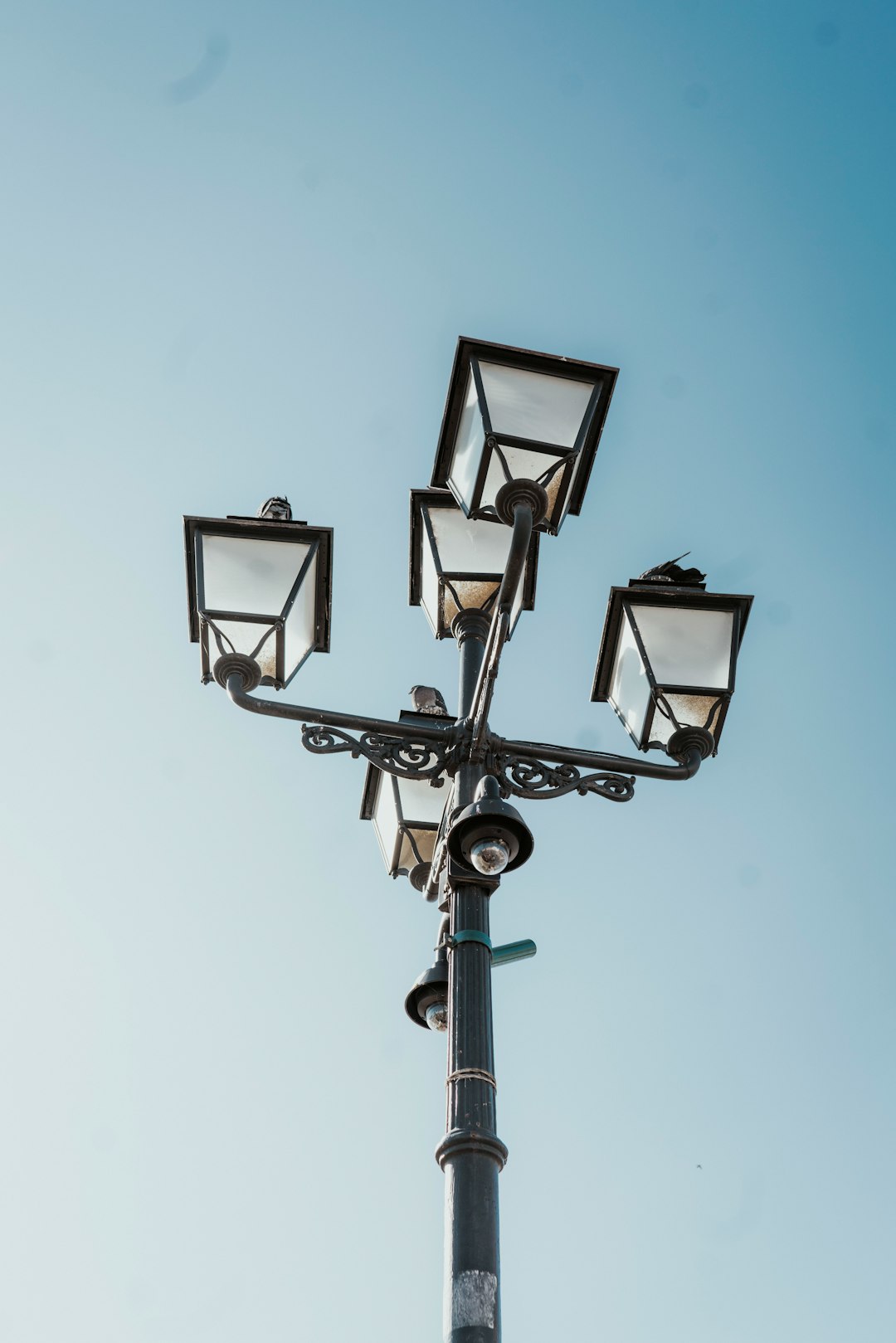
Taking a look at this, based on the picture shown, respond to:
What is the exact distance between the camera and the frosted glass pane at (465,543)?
18.6ft

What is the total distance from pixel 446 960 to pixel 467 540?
76.7 inches

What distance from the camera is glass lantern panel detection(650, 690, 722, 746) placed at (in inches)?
208

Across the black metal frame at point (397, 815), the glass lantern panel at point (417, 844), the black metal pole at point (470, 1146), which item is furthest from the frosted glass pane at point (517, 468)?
the glass lantern panel at point (417, 844)

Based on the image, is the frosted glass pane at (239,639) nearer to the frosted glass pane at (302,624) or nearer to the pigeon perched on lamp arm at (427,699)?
the frosted glass pane at (302,624)

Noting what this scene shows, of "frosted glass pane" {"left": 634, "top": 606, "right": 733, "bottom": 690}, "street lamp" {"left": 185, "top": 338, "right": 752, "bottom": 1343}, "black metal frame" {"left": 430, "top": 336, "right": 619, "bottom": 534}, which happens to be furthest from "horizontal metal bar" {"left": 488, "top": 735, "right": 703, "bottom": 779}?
"black metal frame" {"left": 430, "top": 336, "right": 619, "bottom": 534}

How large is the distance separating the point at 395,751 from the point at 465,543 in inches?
51.2

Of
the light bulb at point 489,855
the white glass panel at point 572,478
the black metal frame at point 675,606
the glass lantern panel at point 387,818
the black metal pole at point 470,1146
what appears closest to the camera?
the black metal pole at point 470,1146

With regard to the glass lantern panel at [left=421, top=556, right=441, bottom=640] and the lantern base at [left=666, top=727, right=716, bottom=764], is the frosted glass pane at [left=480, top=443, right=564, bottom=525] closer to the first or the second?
the glass lantern panel at [left=421, top=556, right=441, bottom=640]

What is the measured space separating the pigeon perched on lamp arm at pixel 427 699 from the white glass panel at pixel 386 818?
0.40m

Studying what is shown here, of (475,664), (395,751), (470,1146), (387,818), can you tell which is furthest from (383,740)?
(470,1146)

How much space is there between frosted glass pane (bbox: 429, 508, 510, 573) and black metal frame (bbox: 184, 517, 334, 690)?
2.16 feet

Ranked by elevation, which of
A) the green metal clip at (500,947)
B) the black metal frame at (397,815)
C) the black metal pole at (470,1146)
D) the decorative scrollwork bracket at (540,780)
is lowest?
the black metal pole at (470,1146)

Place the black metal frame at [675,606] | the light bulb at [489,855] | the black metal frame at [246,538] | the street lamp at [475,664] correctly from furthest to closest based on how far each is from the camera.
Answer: the black metal frame at [675,606] < the black metal frame at [246,538] < the light bulb at [489,855] < the street lamp at [475,664]

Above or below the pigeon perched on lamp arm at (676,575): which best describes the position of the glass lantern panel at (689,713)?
below
